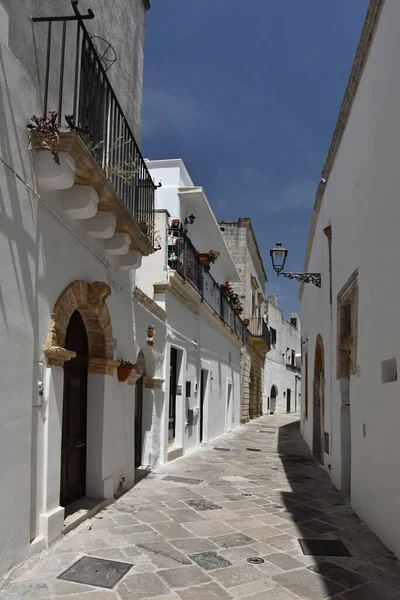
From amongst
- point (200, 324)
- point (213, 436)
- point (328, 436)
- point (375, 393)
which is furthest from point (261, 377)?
point (375, 393)

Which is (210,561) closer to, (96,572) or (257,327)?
(96,572)

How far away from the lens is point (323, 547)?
17.3 feet

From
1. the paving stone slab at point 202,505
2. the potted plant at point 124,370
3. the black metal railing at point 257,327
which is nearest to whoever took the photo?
the paving stone slab at point 202,505

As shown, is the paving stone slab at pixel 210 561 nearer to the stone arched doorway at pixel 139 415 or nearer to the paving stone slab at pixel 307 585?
the paving stone slab at pixel 307 585

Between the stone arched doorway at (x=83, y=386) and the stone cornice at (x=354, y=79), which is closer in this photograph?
the stone arched doorway at (x=83, y=386)

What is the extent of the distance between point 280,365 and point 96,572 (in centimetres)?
3634

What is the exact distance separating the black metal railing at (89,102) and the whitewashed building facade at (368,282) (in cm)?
268

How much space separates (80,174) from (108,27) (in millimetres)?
3052

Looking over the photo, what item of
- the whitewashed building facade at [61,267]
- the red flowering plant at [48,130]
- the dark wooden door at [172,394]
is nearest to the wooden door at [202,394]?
the dark wooden door at [172,394]

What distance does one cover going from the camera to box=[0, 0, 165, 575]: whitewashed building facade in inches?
161

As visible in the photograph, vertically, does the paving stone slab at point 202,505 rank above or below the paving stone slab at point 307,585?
below

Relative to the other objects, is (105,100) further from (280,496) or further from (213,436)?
(213,436)

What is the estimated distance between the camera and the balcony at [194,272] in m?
10.7

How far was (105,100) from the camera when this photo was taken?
6391 mm
